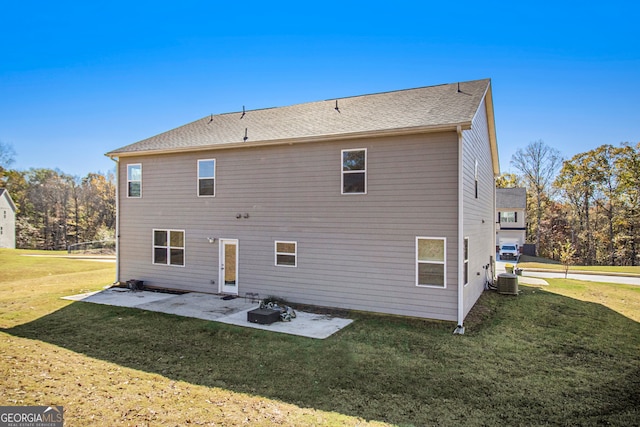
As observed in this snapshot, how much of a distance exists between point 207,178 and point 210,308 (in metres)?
4.52

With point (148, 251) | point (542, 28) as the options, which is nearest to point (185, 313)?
point (148, 251)

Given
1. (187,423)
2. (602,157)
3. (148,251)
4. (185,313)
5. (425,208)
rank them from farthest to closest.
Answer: (602,157) → (148,251) → (185,313) → (425,208) → (187,423)

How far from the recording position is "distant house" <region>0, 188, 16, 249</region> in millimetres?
37438

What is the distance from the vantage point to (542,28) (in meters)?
14.0

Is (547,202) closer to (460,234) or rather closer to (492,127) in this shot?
(492,127)

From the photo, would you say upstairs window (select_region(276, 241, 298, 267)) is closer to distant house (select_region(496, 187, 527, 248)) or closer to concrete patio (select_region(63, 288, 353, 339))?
concrete patio (select_region(63, 288, 353, 339))

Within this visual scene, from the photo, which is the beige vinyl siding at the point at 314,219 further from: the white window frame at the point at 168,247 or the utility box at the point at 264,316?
the utility box at the point at 264,316

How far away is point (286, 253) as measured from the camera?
10953mm

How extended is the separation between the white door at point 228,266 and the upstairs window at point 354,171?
453 centimetres

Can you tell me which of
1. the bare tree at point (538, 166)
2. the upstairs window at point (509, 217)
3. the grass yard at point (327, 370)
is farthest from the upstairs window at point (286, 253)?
the bare tree at point (538, 166)

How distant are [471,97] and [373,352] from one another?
791 cm

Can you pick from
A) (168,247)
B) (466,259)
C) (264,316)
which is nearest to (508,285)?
(466,259)

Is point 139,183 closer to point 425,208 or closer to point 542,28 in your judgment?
point 425,208

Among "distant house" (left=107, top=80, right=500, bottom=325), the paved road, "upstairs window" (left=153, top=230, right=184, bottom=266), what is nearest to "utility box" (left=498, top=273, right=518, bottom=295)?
"distant house" (left=107, top=80, right=500, bottom=325)
